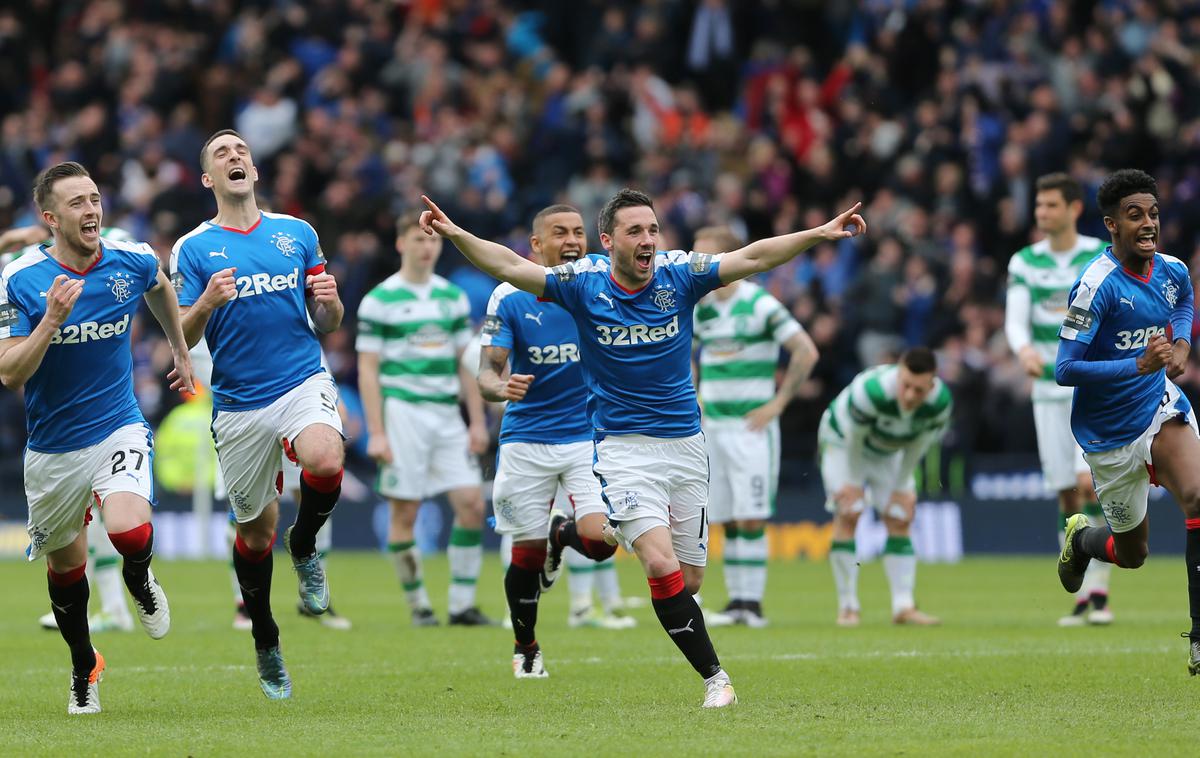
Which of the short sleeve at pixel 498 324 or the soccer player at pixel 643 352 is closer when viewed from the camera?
the soccer player at pixel 643 352

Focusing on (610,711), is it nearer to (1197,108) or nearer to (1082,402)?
(1082,402)

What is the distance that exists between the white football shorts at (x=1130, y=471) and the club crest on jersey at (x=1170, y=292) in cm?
51

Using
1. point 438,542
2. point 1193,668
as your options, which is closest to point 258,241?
point 1193,668

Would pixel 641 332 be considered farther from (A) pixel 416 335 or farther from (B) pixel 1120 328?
(A) pixel 416 335

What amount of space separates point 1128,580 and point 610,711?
34.6 ft

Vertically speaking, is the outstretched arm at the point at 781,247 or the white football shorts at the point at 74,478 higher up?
the outstretched arm at the point at 781,247

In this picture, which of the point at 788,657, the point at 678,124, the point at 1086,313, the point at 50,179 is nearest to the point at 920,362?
the point at 788,657

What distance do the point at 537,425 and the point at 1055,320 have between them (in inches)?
190

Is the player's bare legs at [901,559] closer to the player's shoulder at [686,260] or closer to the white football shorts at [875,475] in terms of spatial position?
the white football shorts at [875,475]

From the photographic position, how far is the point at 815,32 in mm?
28406

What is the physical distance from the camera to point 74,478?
943 centimetres

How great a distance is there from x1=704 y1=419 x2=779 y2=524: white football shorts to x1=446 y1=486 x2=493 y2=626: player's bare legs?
1900 millimetres

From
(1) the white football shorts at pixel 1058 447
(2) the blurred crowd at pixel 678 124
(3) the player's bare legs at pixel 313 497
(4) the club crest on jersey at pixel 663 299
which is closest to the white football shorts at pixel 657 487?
(4) the club crest on jersey at pixel 663 299

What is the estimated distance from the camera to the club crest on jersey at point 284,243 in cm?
1014
